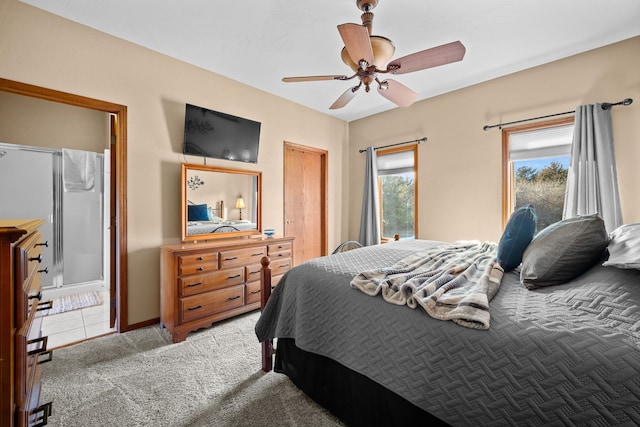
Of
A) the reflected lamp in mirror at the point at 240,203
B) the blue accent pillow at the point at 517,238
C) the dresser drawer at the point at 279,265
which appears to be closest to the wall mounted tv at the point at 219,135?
the reflected lamp in mirror at the point at 240,203

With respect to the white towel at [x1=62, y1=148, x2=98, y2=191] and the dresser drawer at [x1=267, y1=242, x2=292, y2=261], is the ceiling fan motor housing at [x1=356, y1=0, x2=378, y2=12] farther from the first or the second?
the white towel at [x1=62, y1=148, x2=98, y2=191]

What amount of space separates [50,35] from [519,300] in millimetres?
3712

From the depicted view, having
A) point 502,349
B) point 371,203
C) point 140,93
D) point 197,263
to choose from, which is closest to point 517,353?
point 502,349

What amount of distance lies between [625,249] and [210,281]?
9.24 ft

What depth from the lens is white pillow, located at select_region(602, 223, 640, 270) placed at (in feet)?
3.31

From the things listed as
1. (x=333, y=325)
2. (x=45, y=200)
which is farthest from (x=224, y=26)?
(x=45, y=200)

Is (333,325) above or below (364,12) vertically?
below

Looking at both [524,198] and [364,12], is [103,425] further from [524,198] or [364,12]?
[524,198]

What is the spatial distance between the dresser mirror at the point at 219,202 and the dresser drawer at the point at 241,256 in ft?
1.51

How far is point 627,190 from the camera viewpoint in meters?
2.58

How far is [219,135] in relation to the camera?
314 cm

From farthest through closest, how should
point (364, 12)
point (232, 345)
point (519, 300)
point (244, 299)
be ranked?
point (244, 299), point (232, 345), point (364, 12), point (519, 300)

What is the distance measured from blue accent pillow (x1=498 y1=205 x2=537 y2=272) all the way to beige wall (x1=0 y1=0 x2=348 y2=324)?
9.52 ft

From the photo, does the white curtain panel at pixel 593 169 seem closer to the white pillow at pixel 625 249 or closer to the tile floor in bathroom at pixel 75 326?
the white pillow at pixel 625 249
